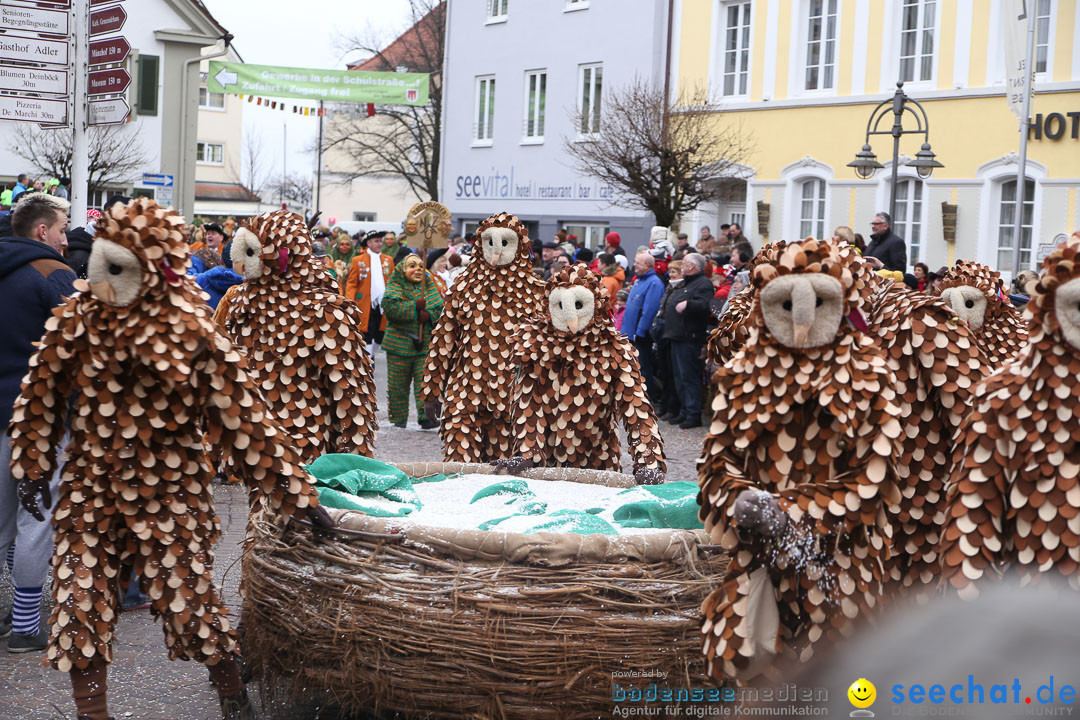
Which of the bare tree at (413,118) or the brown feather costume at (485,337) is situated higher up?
the bare tree at (413,118)

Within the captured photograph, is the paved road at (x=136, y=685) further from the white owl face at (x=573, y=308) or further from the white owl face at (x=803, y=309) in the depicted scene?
the white owl face at (x=803, y=309)

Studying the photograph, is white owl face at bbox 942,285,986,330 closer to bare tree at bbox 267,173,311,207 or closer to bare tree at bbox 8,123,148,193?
bare tree at bbox 8,123,148,193

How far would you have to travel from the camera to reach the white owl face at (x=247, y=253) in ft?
18.8

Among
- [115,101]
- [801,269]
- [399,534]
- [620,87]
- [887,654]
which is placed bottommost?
[399,534]

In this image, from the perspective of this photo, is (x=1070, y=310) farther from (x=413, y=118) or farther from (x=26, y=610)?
(x=413, y=118)

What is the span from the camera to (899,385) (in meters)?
4.24

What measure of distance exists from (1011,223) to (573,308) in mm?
14950

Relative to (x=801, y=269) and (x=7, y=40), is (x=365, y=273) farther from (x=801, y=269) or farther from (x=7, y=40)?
(x=801, y=269)

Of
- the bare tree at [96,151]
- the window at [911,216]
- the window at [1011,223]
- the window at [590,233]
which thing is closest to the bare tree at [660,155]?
the window at [911,216]

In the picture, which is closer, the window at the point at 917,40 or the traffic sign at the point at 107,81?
the traffic sign at the point at 107,81

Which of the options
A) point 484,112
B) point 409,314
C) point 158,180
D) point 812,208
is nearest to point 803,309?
point 409,314

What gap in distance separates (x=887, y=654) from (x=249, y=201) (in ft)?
186

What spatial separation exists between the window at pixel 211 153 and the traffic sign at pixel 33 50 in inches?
1933

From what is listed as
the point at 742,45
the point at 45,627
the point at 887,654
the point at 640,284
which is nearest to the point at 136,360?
the point at 45,627
